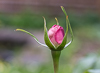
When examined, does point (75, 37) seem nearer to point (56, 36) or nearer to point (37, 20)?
point (37, 20)

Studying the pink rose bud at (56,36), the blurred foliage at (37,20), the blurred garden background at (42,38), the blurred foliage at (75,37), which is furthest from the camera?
the blurred foliage at (37,20)

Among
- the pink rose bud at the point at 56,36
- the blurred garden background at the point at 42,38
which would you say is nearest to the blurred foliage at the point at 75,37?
the blurred garden background at the point at 42,38

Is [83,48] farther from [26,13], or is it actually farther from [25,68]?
[26,13]

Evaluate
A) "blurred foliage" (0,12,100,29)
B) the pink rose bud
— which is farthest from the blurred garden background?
the pink rose bud

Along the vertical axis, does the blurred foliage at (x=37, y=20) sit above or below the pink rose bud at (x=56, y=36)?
above

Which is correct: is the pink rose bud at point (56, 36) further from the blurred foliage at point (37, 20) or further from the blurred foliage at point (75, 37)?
the blurred foliage at point (37, 20)

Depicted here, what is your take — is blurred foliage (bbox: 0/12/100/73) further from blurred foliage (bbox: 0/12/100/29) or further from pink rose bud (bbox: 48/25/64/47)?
pink rose bud (bbox: 48/25/64/47)

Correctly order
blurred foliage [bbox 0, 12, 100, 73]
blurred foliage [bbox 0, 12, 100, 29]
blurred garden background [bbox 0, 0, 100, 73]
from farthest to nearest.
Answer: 1. blurred foliage [bbox 0, 12, 100, 29]
2. blurred garden background [bbox 0, 0, 100, 73]
3. blurred foliage [bbox 0, 12, 100, 73]

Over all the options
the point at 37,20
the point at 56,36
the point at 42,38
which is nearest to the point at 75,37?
the point at 42,38
